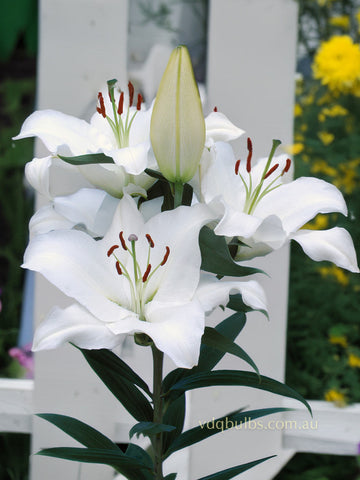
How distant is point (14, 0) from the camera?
2.90ft

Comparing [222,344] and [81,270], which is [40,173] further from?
[222,344]

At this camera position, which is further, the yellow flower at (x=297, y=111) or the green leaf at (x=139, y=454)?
the yellow flower at (x=297, y=111)

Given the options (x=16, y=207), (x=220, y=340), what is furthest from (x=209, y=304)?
(x=16, y=207)

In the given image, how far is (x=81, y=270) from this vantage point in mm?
438

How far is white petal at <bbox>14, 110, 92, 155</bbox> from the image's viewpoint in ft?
1.56

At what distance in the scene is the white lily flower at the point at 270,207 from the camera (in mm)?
430

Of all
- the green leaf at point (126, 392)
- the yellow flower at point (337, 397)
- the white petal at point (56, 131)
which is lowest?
the yellow flower at point (337, 397)

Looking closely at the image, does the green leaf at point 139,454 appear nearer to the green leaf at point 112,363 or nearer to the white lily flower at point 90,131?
the green leaf at point 112,363

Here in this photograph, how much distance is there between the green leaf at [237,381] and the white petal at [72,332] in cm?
10

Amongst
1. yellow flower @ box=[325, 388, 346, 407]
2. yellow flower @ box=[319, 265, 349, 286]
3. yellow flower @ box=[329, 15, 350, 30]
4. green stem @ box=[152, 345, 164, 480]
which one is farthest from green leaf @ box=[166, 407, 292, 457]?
yellow flower @ box=[329, 15, 350, 30]

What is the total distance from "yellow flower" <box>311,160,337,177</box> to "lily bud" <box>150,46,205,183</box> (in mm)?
1004

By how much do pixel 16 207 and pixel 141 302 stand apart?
4.07ft

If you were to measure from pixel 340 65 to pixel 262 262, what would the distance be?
643mm

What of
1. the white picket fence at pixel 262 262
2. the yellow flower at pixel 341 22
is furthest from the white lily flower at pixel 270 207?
the yellow flower at pixel 341 22
